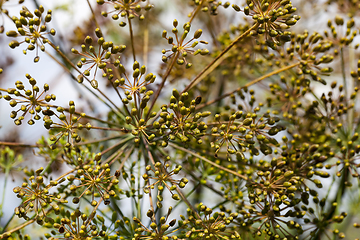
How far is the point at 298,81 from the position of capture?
354cm

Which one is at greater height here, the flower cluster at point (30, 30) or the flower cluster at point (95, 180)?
the flower cluster at point (30, 30)

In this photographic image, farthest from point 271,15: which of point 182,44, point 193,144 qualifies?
point 193,144

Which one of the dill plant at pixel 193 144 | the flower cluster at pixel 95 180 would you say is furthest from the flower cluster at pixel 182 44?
the flower cluster at pixel 95 180

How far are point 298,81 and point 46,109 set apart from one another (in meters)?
2.68

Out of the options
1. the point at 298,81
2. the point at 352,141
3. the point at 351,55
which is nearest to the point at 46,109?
the point at 298,81

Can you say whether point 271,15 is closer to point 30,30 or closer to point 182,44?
point 182,44

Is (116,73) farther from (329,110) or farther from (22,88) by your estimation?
(329,110)

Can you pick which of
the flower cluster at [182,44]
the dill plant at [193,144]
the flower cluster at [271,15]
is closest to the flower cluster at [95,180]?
the dill plant at [193,144]

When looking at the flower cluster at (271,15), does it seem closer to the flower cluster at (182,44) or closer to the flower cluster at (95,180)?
the flower cluster at (182,44)

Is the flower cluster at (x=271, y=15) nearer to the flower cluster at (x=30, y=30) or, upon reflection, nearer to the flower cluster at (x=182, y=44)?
the flower cluster at (x=182, y=44)

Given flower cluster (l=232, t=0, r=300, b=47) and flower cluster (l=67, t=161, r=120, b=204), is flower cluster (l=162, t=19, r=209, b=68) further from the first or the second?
flower cluster (l=67, t=161, r=120, b=204)

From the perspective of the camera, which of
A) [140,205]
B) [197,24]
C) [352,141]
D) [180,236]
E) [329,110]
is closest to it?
[180,236]

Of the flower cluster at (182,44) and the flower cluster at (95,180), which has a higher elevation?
the flower cluster at (182,44)

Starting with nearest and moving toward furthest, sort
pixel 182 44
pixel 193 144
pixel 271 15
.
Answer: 1. pixel 271 15
2. pixel 182 44
3. pixel 193 144
